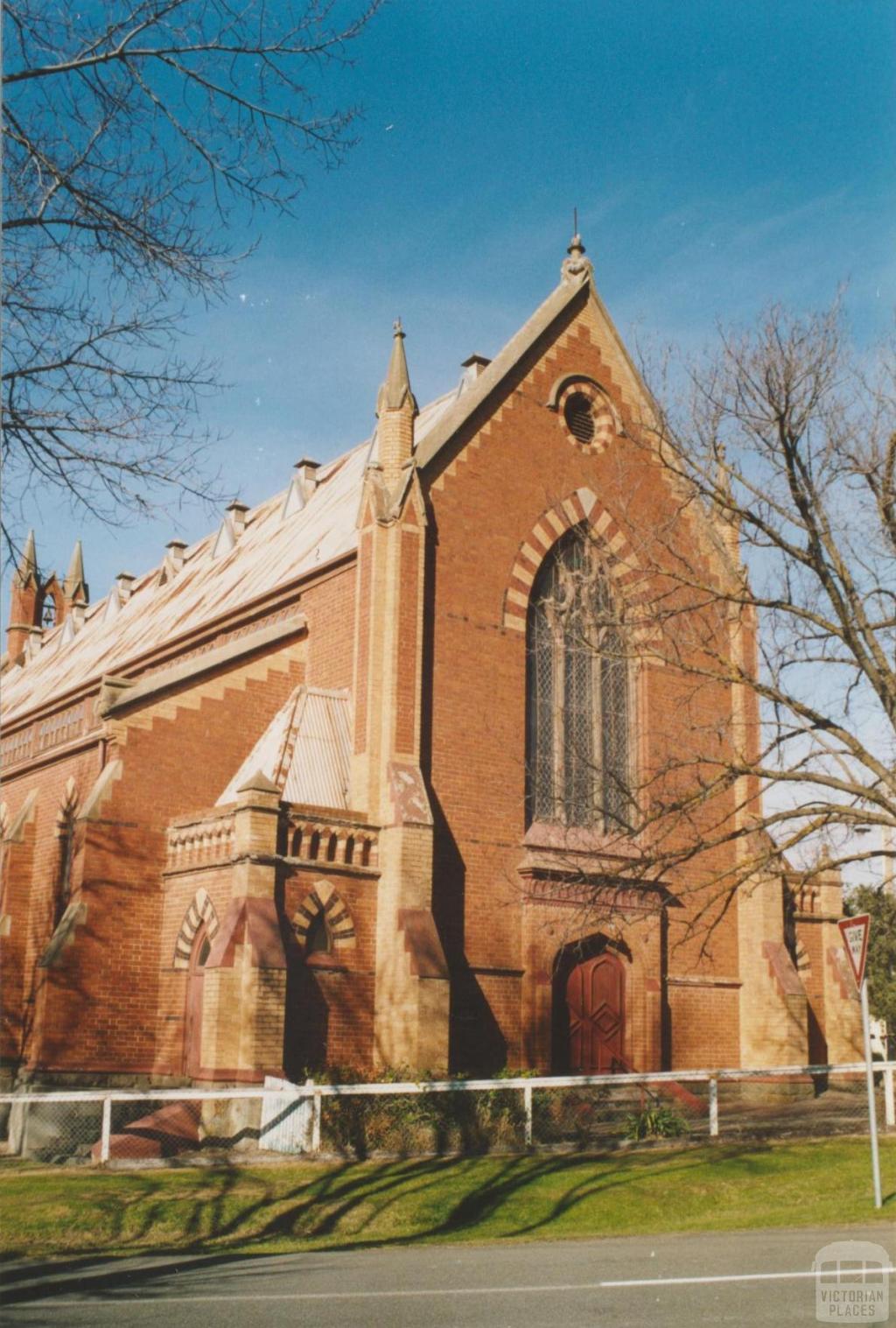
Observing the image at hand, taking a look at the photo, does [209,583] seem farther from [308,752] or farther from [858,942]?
[858,942]

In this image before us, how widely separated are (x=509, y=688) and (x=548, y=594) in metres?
2.37

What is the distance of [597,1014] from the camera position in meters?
23.2

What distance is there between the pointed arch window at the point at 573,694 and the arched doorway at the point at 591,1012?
2.27 metres

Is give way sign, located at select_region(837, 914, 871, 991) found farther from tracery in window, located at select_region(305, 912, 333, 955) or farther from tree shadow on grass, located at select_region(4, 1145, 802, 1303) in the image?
tracery in window, located at select_region(305, 912, 333, 955)

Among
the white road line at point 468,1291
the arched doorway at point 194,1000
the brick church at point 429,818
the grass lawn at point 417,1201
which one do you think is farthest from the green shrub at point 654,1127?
the white road line at point 468,1291

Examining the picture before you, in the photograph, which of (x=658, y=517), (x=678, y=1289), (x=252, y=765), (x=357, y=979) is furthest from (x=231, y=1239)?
(x=658, y=517)

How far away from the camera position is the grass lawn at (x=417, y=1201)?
12.3m

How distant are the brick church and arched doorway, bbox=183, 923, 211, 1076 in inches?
2.0

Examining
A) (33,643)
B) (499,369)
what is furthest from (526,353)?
(33,643)

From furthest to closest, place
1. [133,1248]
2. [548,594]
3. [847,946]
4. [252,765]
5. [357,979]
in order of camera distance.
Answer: [548,594] → [252,765] → [357,979] → [847,946] → [133,1248]

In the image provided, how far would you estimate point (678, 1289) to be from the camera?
876 cm

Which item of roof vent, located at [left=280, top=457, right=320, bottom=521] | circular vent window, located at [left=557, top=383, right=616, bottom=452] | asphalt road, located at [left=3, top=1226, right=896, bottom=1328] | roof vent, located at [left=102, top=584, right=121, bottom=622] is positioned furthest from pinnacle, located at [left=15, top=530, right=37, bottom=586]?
roof vent, located at [left=102, top=584, right=121, bottom=622]

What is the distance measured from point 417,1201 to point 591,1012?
32.1 feet

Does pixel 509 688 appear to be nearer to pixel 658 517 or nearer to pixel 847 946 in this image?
pixel 658 517
